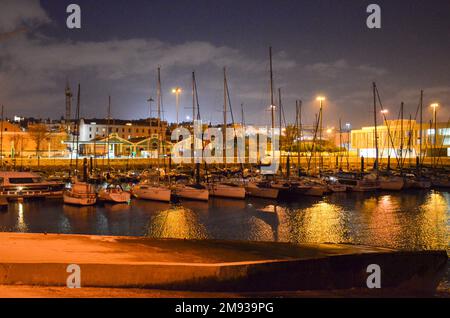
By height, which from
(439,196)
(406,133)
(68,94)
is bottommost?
(439,196)

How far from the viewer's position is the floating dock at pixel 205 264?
303 inches

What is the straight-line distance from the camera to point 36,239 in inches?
410

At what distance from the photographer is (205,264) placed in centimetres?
811

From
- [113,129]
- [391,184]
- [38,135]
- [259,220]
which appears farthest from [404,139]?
[38,135]

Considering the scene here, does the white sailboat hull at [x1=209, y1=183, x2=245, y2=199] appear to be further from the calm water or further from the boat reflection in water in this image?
the boat reflection in water

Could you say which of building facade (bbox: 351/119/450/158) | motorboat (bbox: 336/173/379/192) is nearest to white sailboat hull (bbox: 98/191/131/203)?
motorboat (bbox: 336/173/379/192)

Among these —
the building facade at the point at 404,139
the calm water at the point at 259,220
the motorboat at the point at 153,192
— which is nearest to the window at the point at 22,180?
the calm water at the point at 259,220

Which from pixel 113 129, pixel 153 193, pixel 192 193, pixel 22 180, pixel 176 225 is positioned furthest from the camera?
pixel 113 129

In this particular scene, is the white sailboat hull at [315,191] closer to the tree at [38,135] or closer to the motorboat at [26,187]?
the motorboat at [26,187]

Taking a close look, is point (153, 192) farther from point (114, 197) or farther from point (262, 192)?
point (262, 192)

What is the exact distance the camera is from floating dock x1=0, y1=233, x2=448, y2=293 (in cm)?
770
